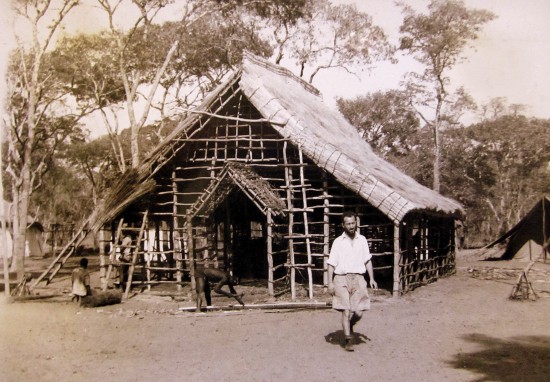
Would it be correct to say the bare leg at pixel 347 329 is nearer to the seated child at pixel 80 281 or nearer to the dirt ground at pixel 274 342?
the dirt ground at pixel 274 342

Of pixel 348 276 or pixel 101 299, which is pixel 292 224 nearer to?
pixel 101 299

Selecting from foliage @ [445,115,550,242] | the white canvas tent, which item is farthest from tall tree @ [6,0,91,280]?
foliage @ [445,115,550,242]

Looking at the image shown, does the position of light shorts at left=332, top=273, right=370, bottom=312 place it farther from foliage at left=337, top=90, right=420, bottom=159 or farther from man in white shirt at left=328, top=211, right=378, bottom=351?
foliage at left=337, top=90, right=420, bottom=159

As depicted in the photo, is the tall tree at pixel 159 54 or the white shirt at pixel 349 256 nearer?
the white shirt at pixel 349 256

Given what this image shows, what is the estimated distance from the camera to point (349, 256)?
6738 mm

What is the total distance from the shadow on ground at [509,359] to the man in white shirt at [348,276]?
137 centimetres

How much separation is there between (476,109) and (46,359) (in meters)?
30.5

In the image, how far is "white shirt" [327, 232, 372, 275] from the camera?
671 centimetres

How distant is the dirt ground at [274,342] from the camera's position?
19.3 feet

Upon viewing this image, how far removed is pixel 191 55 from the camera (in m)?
22.9

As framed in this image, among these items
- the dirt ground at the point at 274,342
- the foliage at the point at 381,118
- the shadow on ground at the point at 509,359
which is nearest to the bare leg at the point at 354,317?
the dirt ground at the point at 274,342

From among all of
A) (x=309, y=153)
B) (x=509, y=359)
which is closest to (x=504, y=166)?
(x=309, y=153)

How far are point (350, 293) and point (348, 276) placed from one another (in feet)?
0.80

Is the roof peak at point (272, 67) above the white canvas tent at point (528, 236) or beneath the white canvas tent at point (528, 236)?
above
